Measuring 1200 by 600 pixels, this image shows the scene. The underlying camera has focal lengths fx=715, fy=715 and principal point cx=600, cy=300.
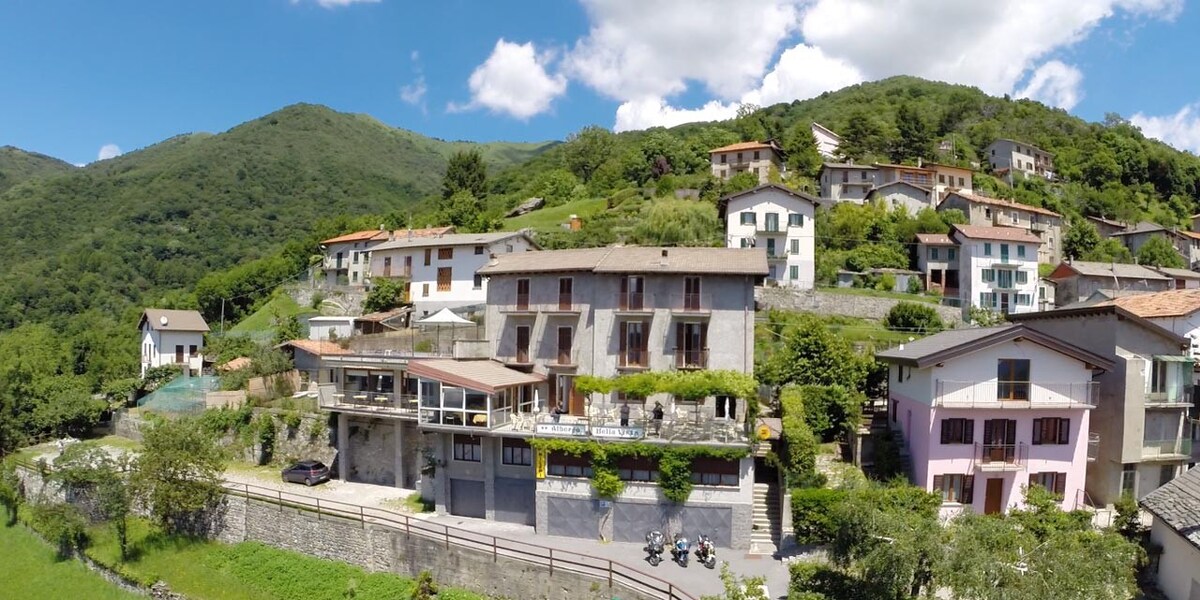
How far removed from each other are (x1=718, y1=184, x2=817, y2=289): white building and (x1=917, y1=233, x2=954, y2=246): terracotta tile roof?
1003 centimetres

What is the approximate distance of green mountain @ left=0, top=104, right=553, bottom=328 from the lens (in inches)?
3765

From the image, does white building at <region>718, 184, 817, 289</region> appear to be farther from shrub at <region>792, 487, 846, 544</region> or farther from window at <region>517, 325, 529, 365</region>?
shrub at <region>792, 487, 846, 544</region>

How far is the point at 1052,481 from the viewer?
27.3 metres

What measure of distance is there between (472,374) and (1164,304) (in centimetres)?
3062

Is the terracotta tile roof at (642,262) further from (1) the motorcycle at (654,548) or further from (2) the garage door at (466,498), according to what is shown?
(1) the motorcycle at (654,548)

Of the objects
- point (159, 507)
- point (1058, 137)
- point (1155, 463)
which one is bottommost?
point (159, 507)

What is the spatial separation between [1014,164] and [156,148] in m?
188

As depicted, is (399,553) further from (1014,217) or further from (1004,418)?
(1014,217)

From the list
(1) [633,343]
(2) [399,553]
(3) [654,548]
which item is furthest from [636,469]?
(2) [399,553]

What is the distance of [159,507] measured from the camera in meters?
31.4

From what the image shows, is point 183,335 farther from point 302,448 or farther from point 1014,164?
point 1014,164

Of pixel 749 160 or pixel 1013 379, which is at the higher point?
pixel 749 160

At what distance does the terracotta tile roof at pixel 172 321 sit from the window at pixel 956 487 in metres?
54.0

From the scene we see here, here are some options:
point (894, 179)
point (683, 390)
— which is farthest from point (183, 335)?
point (894, 179)
